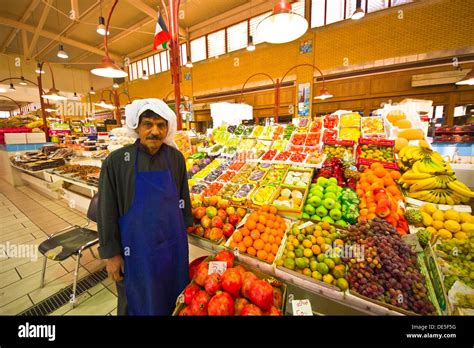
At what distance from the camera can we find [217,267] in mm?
1522

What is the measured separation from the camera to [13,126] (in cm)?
774

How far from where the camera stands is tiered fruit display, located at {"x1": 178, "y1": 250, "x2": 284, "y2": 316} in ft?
3.95

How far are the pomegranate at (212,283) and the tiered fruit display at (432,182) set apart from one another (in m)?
2.17

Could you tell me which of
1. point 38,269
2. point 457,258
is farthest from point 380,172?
point 38,269

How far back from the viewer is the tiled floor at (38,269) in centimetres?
222

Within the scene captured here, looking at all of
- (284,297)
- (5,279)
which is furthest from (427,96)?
(5,279)

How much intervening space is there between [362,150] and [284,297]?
7.69ft

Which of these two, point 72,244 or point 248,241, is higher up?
point 248,241

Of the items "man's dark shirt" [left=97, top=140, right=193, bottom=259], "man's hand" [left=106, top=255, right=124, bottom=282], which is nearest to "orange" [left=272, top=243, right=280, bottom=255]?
"man's dark shirt" [left=97, top=140, right=193, bottom=259]

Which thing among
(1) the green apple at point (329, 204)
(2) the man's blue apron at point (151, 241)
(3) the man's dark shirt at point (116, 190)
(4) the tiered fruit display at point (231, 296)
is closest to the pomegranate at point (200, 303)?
(4) the tiered fruit display at point (231, 296)

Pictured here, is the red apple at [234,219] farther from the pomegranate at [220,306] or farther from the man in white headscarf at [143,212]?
the pomegranate at [220,306]

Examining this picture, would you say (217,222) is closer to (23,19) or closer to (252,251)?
(252,251)

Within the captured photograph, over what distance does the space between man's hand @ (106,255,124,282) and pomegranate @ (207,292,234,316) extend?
839 millimetres

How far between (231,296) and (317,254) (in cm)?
73
